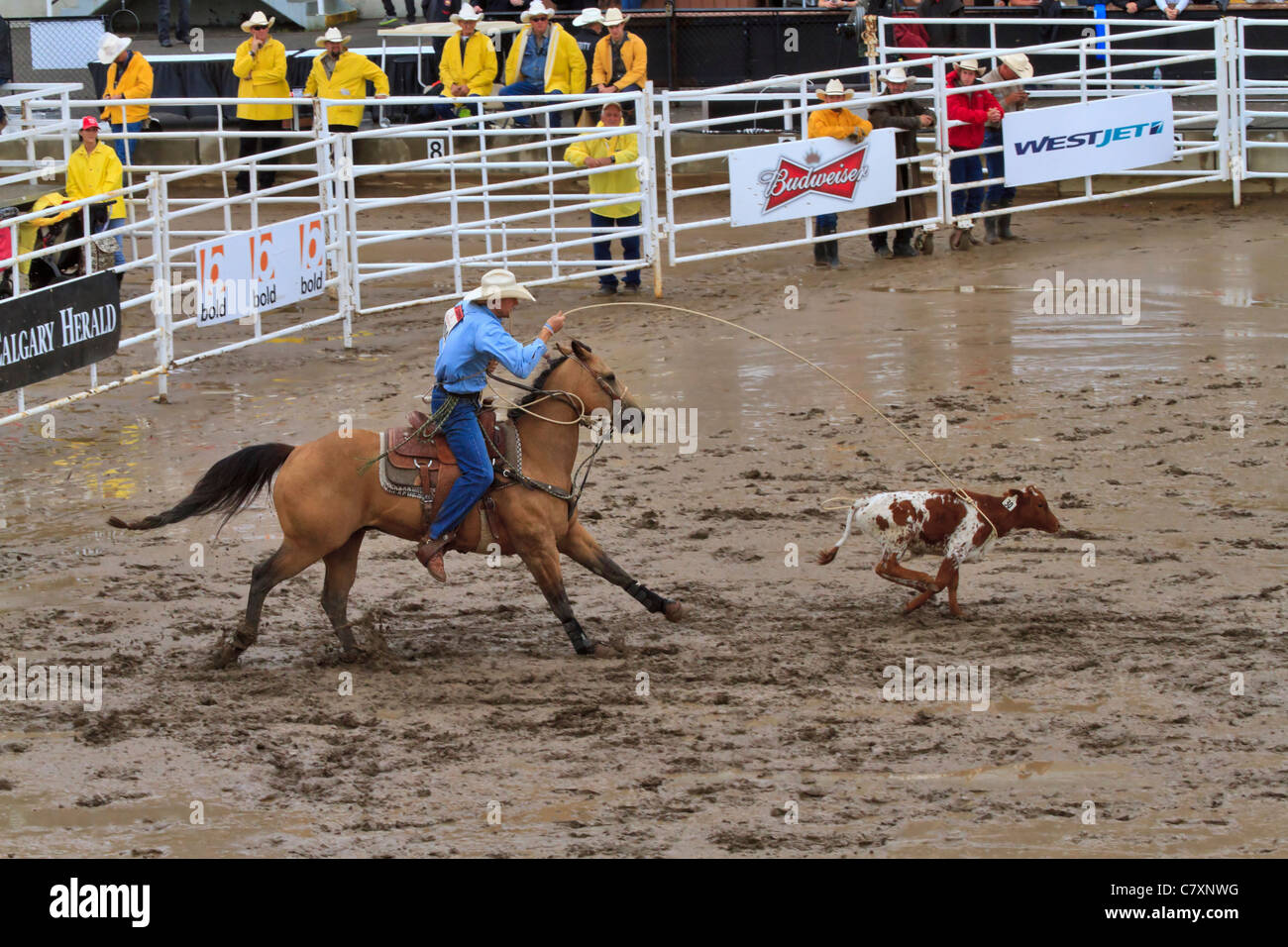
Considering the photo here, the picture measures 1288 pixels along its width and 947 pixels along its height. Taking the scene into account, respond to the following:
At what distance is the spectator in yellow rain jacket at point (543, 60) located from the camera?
17.0 meters

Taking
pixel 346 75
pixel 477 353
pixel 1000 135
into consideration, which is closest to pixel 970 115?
pixel 1000 135

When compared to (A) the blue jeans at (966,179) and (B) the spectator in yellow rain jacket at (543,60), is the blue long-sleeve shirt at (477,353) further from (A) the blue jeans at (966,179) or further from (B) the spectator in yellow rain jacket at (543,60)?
(B) the spectator in yellow rain jacket at (543,60)

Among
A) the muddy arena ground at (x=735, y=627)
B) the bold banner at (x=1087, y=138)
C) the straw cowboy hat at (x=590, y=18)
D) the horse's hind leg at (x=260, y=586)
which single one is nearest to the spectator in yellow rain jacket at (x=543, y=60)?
the straw cowboy hat at (x=590, y=18)

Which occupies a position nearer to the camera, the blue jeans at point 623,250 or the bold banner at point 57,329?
the bold banner at point 57,329

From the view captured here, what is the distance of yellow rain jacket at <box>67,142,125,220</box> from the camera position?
13.7m

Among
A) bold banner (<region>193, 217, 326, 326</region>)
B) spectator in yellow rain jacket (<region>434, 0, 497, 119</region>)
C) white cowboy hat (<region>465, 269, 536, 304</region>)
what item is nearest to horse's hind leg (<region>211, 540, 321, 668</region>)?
Answer: white cowboy hat (<region>465, 269, 536, 304</region>)

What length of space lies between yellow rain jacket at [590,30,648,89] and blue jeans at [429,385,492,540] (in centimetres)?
921

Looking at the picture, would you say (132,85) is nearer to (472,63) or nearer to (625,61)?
(472,63)

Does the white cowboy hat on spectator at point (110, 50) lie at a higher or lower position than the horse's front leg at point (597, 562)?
higher

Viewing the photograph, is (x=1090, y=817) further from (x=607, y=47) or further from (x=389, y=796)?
(x=607, y=47)

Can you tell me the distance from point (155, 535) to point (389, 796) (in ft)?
13.7

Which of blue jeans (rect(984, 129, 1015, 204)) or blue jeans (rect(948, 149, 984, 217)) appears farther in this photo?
blue jeans (rect(984, 129, 1015, 204))

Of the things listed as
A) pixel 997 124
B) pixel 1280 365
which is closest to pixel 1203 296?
pixel 1280 365

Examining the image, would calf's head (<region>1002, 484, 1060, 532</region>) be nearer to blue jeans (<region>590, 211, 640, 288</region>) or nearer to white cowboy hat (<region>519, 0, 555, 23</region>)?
blue jeans (<region>590, 211, 640, 288</region>)
